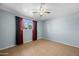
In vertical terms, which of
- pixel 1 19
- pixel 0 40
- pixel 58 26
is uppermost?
pixel 1 19

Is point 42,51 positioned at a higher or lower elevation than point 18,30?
lower

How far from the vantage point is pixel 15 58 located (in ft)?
2.71

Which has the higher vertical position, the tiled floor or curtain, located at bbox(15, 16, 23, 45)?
curtain, located at bbox(15, 16, 23, 45)

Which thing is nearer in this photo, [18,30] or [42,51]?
[42,51]

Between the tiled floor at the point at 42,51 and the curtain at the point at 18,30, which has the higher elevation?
the curtain at the point at 18,30

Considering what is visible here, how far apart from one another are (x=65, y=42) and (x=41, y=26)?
9.44 ft

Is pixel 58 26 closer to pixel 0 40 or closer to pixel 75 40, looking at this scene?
pixel 75 40

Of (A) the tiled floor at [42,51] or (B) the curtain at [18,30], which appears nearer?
(A) the tiled floor at [42,51]

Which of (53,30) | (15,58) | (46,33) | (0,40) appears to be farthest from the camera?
(46,33)

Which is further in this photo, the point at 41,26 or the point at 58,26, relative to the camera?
the point at 41,26

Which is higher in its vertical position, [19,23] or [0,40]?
[19,23]

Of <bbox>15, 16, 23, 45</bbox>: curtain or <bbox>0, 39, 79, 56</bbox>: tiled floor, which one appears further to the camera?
<bbox>15, 16, 23, 45</bbox>: curtain

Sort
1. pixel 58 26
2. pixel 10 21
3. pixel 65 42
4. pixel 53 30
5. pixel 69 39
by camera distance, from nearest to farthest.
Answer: pixel 10 21
pixel 69 39
pixel 65 42
pixel 58 26
pixel 53 30

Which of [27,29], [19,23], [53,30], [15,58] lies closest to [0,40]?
[19,23]
